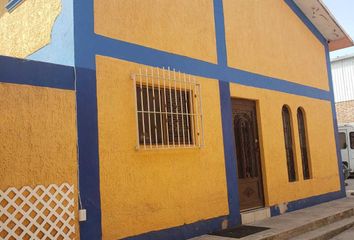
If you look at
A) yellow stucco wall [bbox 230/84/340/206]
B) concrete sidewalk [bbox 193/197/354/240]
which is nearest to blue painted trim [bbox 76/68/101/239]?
concrete sidewalk [bbox 193/197/354/240]

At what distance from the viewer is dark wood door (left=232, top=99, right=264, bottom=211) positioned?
7426 mm

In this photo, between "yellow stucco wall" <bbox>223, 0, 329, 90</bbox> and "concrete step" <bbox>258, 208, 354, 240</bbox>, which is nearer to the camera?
"concrete step" <bbox>258, 208, 354, 240</bbox>

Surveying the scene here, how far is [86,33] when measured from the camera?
497 centimetres

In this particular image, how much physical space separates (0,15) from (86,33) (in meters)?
2.79

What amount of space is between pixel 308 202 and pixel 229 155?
3086 mm

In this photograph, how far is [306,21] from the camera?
396 inches

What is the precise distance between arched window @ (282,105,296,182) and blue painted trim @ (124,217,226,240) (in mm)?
2821

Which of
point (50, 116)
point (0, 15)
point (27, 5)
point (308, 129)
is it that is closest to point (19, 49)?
point (27, 5)

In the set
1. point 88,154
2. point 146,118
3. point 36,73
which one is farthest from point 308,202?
point 36,73

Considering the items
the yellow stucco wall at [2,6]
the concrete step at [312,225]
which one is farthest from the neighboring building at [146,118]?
the concrete step at [312,225]

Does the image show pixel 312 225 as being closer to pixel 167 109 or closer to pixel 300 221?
pixel 300 221

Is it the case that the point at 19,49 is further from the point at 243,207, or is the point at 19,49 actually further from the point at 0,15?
the point at 243,207

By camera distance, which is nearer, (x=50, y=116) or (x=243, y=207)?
(x=50, y=116)

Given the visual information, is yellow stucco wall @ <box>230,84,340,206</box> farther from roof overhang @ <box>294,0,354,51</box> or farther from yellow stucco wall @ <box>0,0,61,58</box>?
yellow stucco wall @ <box>0,0,61,58</box>
